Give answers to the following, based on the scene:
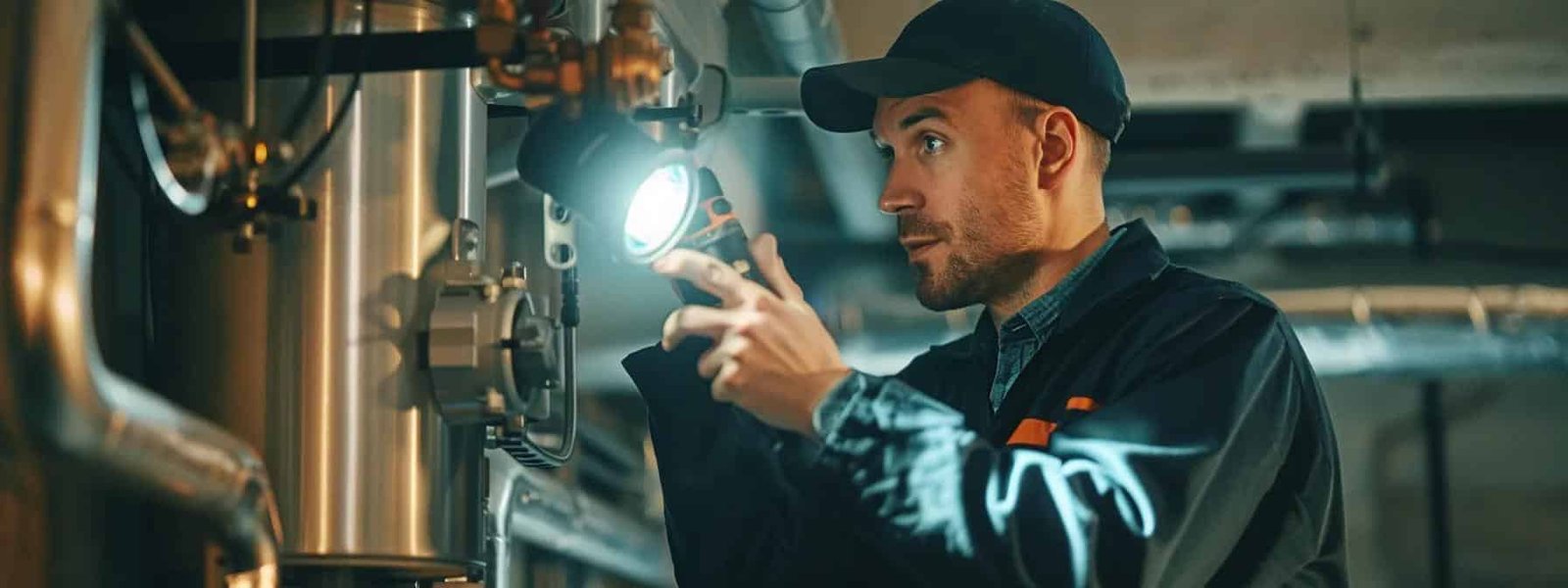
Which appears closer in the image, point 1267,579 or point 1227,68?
point 1267,579

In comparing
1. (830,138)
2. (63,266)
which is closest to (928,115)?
(63,266)

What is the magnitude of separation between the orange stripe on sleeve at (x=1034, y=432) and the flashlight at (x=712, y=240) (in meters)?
0.27

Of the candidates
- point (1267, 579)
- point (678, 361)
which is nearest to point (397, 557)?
point (678, 361)

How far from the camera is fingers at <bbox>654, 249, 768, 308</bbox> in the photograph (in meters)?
1.40

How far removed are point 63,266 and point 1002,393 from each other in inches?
39.1

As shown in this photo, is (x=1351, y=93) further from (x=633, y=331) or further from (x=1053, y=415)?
(x=1053, y=415)

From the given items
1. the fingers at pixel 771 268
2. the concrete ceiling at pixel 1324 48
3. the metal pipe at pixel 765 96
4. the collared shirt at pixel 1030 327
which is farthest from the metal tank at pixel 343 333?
the concrete ceiling at pixel 1324 48

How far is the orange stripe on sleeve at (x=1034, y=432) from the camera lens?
1.57 m

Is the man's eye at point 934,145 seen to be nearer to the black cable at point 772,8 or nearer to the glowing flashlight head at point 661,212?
the glowing flashlight head at point 661,212

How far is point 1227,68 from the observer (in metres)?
3.98

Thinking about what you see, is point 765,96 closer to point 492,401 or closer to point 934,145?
point 934,145

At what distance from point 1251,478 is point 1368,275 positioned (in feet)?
9.09

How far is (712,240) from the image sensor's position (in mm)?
1485

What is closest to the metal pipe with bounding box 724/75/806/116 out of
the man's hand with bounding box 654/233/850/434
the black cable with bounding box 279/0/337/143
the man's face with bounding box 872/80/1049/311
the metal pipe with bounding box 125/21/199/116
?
the man's face with bounding box 872/80/1049/311
